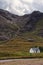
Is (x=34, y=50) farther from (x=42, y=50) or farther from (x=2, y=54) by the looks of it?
(x=2, y=54)

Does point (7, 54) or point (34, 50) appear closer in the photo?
point (7, 54)

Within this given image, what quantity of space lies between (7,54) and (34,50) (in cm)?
2973

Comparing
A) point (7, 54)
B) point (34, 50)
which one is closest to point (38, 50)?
point (34, 50)

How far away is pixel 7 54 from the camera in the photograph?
91.2 metres

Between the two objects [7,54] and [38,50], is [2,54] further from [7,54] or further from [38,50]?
[38,50]

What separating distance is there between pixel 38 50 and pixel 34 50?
Answer: 284 centimetres

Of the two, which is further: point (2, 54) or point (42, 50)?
point (42, 50)

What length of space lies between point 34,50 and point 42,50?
7.59m

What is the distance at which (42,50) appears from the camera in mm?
123500

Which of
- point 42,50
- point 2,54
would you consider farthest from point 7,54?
point 42,50

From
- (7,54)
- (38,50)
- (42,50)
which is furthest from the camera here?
(42,50)

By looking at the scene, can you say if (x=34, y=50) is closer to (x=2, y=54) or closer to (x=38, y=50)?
(x=38, y=50)

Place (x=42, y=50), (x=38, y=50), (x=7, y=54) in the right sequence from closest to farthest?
(x=7, y=54), (x=38, y=50), (x=42, y=50)

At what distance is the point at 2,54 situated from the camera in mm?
91312
